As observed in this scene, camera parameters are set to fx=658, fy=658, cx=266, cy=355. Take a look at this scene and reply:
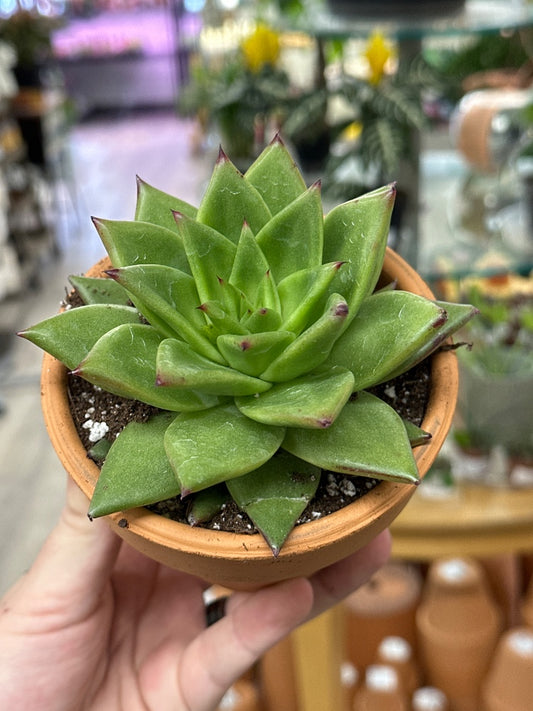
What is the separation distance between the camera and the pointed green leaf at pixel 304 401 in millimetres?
415

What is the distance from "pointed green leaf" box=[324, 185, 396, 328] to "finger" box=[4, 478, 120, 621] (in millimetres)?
322

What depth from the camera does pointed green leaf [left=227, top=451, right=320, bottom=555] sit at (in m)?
0.45

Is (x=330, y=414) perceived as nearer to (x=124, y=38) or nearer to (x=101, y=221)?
(x=101, y=221)

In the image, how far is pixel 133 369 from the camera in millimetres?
468

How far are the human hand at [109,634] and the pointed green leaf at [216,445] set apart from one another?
0.61 ft

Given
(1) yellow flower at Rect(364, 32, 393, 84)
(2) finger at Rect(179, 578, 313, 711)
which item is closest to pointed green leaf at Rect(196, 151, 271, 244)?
(2) finger at Rect(179, 578, 313, 711)

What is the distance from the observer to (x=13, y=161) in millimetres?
3283

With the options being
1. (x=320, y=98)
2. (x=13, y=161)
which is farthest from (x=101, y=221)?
(x=13, y=161)

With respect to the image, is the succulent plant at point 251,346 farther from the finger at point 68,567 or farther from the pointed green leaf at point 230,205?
the finger at point 68,567

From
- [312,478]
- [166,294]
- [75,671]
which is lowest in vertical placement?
[75,671]

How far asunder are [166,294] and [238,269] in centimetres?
6

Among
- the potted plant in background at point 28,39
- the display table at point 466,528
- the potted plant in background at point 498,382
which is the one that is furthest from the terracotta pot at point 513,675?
the potted plant in background at point 28,39

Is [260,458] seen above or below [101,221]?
below

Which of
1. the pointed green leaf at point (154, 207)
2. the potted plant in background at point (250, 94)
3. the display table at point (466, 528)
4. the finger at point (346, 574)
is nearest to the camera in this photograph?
the pointed green leaf at point (154, 207)
